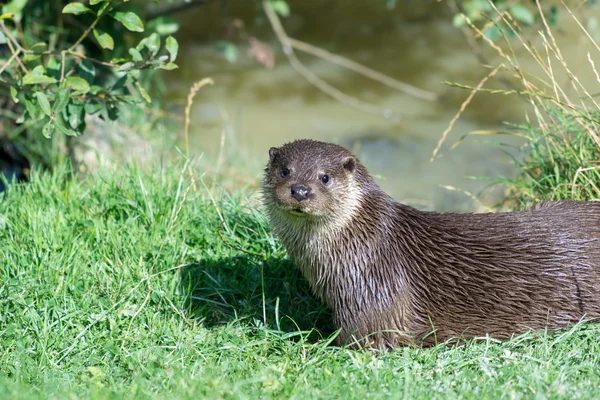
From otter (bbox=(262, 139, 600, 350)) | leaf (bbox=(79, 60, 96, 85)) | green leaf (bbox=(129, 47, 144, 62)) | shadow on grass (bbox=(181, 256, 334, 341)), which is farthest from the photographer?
leaf (bbox=(79, 60, 96, 85))

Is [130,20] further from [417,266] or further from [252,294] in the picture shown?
[417,266]

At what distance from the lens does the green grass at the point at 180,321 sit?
2.84m

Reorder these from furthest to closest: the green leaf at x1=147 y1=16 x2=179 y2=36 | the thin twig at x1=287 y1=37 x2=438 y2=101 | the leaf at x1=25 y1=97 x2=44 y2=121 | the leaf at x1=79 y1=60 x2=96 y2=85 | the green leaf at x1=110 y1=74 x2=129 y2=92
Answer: the thin twig at x1=287 y1=37 x2=438 y2=101 < the green leaf at x1=147 y1=16 x2=179 y2=36 < the leaf at x1=79 y1=60 x2=96 y2=85 < the green leaf at x1=110 y1=74 x2=129 y2=92 < the leaf at x1=25 y1=97 x2=44 y2=121

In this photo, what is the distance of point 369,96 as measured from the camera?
886 cm

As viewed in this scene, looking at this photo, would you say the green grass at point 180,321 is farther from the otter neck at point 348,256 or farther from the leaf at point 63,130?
the leaf at point 63,130

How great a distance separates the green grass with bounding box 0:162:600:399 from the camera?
9.31ft

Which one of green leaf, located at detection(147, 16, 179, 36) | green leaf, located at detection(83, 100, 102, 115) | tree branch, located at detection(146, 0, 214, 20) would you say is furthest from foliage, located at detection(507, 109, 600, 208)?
tree branch, located at detection(146, 0, 214, 20)

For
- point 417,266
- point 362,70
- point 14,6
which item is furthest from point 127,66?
point 362,70

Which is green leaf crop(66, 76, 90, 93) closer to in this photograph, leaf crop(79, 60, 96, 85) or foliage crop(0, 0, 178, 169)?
foliage crop(0, 0, 178, 169)

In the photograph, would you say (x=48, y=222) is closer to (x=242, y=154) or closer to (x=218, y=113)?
(x=242, y=154)

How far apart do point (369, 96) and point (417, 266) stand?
221 inches

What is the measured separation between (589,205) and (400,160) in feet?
14.0

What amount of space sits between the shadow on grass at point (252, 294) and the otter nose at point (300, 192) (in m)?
0.63

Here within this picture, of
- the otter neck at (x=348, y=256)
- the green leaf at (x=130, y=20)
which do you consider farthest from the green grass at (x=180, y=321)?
the green leaf at (x=130, y=20)
